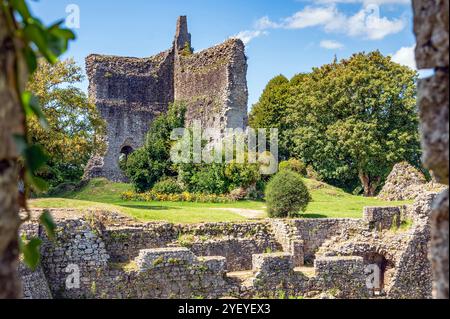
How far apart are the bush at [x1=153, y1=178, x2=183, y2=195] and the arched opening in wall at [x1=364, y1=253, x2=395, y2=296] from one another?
1025cm

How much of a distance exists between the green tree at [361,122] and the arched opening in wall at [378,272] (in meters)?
15.6

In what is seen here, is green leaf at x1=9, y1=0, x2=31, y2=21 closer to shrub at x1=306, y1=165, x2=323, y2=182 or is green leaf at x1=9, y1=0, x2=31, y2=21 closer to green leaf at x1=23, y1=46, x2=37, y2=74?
green leaf at x1=23, y1=46, x2=37, y2=74

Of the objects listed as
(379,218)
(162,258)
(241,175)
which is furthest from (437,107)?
(241,175)

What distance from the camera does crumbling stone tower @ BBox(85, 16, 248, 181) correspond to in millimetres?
34531

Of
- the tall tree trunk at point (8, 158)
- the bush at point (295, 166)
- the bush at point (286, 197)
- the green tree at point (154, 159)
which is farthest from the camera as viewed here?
the bush at point (295, 166)

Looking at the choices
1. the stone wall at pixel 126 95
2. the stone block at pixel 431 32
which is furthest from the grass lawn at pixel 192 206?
the stone block at pixel 431 32

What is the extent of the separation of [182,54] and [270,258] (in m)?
25.8

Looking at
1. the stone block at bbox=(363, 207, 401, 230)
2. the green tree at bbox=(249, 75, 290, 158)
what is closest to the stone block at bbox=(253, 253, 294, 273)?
the stone block at bbox=(363, 207, 401, 230)

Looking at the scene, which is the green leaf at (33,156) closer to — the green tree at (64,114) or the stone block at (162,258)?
the stone block at (162,258)

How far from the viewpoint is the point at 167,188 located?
87.1ft

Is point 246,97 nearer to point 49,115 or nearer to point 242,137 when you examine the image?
point 242,137

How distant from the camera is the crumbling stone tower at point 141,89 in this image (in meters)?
34.5
